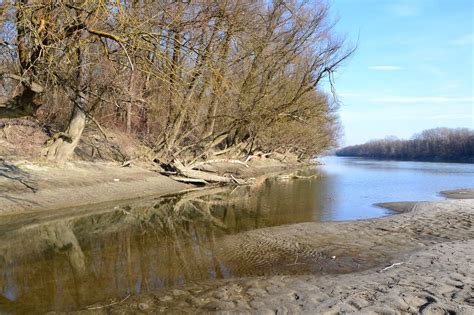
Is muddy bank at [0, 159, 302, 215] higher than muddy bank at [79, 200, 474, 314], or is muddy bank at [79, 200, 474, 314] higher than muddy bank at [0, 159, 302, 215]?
muddy bank at [0, 159, 302, 215]

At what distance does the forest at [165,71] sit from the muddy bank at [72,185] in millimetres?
1343

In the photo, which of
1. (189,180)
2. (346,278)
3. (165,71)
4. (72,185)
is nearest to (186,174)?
(189,180)

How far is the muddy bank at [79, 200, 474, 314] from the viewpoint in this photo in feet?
18.1

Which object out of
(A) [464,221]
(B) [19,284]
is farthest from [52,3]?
(A) [464,221]

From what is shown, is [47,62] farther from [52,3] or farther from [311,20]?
[311,20]

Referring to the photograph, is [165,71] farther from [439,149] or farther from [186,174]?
[439,149]

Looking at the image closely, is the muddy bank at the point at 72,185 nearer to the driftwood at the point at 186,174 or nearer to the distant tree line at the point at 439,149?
the driftwood at the point at 186,174

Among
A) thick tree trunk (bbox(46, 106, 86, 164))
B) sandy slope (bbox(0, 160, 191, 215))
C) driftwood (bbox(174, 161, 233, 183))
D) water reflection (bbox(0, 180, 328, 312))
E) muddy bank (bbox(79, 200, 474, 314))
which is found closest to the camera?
muddy bank (bbox(79, 200, 474, 314))

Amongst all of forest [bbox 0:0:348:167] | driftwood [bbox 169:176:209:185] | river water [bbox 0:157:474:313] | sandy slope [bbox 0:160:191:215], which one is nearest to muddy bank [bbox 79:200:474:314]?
river water [bbox 0:157:474:313]

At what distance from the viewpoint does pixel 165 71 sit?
441 inches

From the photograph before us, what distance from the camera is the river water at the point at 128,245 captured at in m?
6.88

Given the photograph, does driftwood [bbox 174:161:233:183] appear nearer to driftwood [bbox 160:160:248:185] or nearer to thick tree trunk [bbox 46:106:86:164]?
driftwood [bbox 160:160:248:185]

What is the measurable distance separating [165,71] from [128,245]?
486cm

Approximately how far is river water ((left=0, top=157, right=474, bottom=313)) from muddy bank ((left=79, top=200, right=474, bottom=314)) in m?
0.66
